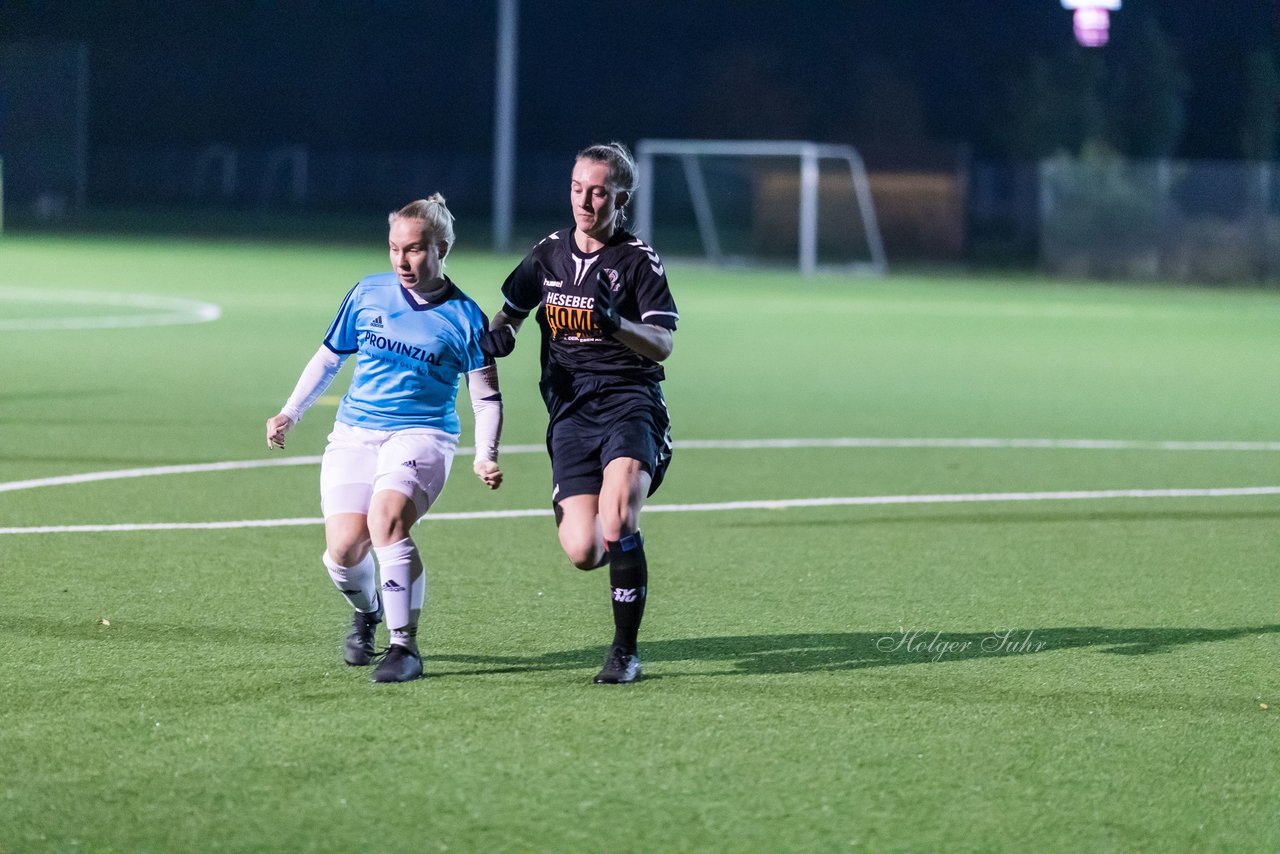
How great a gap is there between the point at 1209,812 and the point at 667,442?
2.25 m

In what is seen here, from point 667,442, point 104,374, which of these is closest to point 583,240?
point 667,442

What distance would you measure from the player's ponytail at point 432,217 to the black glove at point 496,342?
302 mm

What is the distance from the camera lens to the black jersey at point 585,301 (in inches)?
243

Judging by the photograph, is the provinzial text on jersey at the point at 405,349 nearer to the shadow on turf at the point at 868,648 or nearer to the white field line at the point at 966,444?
the shadow on turf at the point at 868,648

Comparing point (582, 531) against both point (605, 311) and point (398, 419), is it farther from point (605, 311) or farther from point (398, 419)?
point (605, 311)

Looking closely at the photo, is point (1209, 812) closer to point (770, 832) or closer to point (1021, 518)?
point (770, 832)

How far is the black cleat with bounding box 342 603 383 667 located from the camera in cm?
626

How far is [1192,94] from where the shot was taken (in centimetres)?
6838

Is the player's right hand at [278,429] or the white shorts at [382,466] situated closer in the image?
the white shorts at [382,466]

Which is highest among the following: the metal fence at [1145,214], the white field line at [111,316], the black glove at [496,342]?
the black glove at [496,342]

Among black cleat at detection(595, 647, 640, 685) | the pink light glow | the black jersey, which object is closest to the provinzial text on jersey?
the black jersey

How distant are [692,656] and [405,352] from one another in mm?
1375

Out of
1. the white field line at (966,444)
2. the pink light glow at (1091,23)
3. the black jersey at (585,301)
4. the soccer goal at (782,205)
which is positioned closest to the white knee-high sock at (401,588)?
the black jersey at (585,301)

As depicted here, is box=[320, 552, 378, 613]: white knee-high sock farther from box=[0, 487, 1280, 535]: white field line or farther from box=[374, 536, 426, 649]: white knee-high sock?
box=[0, 487, 1280, 535]: white field line
